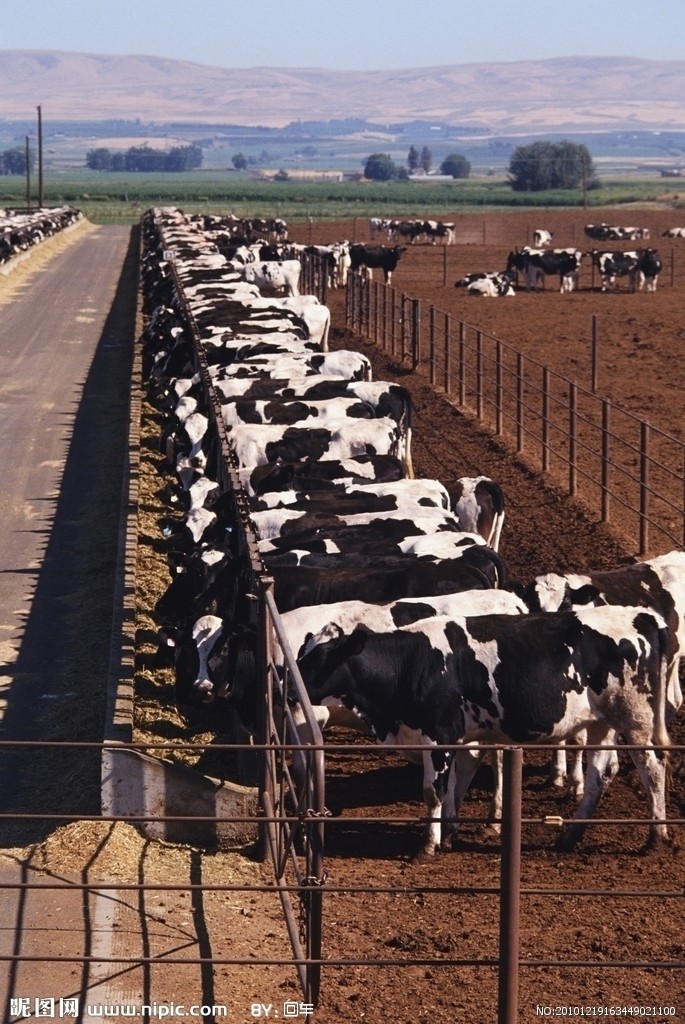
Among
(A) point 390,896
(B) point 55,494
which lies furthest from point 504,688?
(B) point 55,494

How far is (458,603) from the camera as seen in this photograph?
376 inches

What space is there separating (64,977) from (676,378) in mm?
20149

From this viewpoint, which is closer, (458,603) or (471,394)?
(458,603)

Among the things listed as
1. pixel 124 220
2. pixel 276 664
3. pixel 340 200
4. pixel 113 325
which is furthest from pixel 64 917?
pixel 340 200

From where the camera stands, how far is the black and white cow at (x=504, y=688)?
8.45 metres

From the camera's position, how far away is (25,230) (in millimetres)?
60812

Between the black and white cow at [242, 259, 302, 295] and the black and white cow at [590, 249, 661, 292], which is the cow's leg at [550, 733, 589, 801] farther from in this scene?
the black and white cow at [590, 249, 661, 292]

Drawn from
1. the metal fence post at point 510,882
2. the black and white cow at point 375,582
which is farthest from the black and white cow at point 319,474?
the metal fence post at point 510,882

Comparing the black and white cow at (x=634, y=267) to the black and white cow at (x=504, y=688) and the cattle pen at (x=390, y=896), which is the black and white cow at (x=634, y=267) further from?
the black and white cow at (x=504, y=688)

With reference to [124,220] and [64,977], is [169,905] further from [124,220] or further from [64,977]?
[124,220]

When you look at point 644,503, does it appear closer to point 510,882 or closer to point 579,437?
point 579,437

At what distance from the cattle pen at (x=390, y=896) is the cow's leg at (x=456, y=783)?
0.13 metres

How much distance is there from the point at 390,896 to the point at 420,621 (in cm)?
175

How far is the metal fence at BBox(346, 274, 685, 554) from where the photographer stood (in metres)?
14.8
